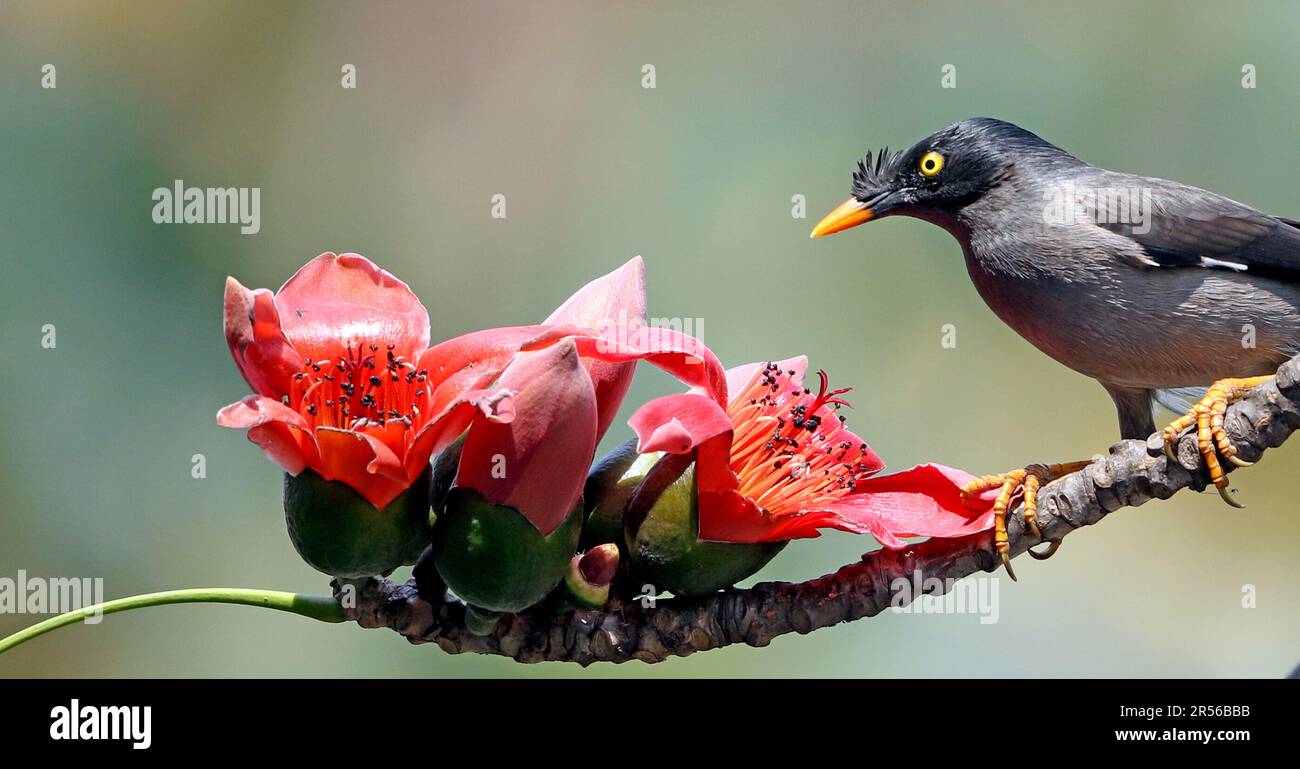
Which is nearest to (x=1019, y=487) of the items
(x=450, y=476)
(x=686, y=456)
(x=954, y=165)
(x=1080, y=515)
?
(x=1080, y=515)

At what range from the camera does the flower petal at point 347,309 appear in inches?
31.1

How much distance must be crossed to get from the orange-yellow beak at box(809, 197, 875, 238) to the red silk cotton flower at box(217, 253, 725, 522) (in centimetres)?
73

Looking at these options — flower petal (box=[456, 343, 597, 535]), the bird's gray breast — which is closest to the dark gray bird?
the bird's gray breast

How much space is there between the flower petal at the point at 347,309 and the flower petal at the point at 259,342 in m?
0.03

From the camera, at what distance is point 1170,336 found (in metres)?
1.35

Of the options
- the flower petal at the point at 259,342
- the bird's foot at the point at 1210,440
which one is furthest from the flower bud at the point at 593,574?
the bird's foot at the point at 1210,440

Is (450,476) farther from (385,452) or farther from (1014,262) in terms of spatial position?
(1014,262)

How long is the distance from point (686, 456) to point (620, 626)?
0.14 m

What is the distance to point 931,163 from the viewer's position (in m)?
1.60

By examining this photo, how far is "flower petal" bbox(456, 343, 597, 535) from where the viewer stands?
2.22 feet

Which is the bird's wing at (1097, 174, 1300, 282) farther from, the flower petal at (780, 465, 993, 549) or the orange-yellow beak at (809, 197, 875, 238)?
the flower petal at (780, 465, 993, 549)

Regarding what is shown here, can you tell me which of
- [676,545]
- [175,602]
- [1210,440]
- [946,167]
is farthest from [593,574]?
[946,167]

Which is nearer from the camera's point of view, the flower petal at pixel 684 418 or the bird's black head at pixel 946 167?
the flower petal at pixel 684 418

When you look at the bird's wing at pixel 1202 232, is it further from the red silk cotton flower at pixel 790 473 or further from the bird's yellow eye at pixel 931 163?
the red silk cotton flower at pixel 790 473
